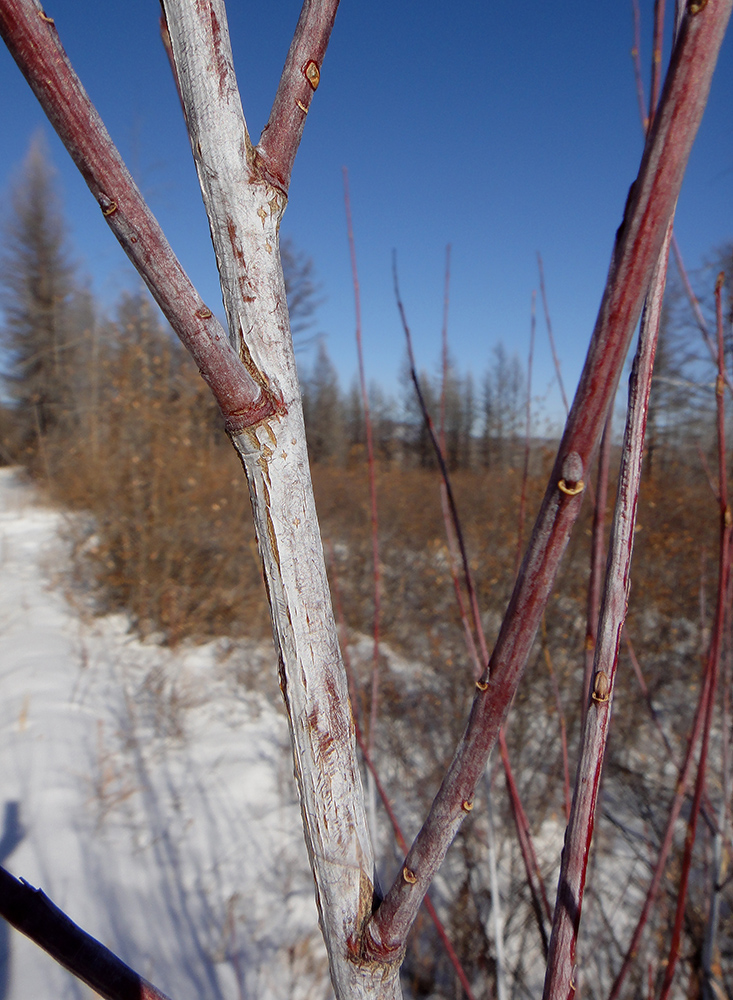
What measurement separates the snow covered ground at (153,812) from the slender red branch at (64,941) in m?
1.15

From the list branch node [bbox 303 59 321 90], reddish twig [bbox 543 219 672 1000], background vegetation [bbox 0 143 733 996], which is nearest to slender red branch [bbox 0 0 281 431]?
branch node [bbox 303 59 321 90]

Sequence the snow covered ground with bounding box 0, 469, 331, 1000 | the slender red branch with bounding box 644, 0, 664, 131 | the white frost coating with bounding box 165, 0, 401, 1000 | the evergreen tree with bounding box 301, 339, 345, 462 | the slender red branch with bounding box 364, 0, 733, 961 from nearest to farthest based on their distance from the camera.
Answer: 1. the slender red branch with bounding box 364, 0, 733, 961
2. the white frost coating with bounding box 165, 0, 401, 1000
3. the slender red branch with bounding box 644, 0, 664, 131
4. the snow covered ground with bounding box 0, 469, 331, 1000
5. the evergreen tree with bounding box 301, 339, 345, 462

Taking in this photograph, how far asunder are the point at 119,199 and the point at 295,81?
0.15 meters

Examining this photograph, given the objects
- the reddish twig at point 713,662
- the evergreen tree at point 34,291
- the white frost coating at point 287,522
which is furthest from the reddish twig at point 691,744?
the evergreen tree at point 34,291

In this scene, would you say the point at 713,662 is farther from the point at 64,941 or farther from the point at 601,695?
the point at 64,941

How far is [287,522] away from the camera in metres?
0.35

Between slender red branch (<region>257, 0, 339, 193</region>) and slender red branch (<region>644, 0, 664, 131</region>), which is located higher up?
slender red branch (<region>644, 0, 664, 131</region>)

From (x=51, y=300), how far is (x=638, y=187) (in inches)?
535

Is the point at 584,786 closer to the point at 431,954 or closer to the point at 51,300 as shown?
the point at 431,954

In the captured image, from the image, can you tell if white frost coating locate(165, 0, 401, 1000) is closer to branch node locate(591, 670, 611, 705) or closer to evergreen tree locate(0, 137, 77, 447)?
branch node locate(591, 670, 611, 705)

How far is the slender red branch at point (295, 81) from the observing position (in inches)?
12.8

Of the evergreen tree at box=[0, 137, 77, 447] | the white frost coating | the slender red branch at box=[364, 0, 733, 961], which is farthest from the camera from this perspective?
the evergreen tree at box=[0, 137, 77, 447]

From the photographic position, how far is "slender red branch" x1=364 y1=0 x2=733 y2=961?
207 mm

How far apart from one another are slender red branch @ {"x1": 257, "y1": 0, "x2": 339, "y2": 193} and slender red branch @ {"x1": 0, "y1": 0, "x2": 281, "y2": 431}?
98 millimetres
